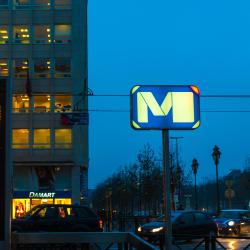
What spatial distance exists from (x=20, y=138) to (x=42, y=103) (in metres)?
3.75

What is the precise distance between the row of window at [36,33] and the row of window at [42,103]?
16.9ft

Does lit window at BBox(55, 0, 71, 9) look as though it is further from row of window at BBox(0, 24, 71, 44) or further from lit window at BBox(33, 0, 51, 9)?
row of window at BBox(0, 24, 71, 44)

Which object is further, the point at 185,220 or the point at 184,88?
the point at 185,220

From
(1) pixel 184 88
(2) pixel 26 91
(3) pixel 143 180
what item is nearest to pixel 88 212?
(1) pixel 184 88

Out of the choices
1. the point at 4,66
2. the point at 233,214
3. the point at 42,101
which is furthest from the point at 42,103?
the point at 233,214

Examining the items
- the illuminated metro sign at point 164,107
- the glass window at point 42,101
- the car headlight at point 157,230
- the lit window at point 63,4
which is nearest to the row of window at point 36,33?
the lit window at point 63,4

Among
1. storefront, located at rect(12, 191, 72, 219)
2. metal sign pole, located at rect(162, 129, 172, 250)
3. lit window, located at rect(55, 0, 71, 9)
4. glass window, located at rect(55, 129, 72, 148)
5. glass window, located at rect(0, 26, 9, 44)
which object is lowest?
storefront, located at rect(12, 191, 72, 219)

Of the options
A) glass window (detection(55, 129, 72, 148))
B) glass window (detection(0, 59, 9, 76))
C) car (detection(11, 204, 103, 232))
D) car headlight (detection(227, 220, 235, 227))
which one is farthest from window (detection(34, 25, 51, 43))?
car (detection(11, 204, 103, 232))

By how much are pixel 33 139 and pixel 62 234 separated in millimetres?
47917

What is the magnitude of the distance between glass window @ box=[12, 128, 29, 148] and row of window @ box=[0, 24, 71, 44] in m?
8.28

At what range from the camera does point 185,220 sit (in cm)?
2738

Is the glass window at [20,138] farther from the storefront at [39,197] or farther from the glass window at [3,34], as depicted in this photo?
the glass window at [3,34]

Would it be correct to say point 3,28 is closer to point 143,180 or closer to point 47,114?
point 47,114

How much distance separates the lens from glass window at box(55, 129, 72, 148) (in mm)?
54656
